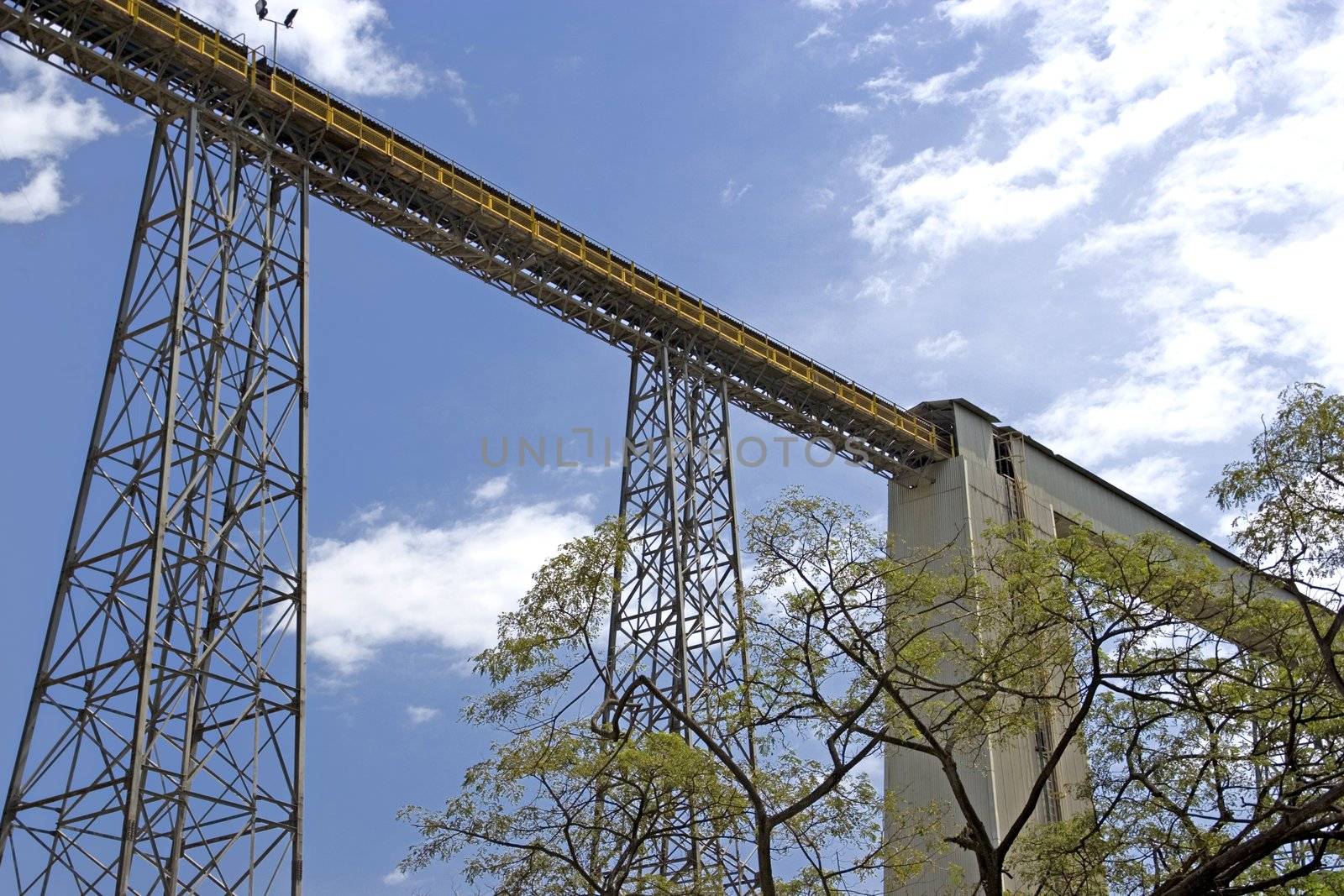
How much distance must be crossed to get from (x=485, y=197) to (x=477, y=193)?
0.48 ft

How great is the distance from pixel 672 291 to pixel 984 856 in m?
16.3

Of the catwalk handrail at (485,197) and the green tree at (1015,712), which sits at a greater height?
the catwalk handrail at (485,197)

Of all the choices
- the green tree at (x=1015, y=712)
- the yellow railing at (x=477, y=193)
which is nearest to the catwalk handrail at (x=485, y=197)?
the yellow railing at (x=477, y=193)

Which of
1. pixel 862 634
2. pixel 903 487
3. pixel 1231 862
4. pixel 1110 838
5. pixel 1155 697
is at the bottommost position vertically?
pixel 1231 862

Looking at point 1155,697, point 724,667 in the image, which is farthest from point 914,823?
point 724,667

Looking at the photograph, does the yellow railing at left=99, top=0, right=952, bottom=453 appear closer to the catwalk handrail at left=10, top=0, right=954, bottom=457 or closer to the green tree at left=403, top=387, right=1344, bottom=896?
the catwalk handrail at left=10, top=0, right=954, bottom=457

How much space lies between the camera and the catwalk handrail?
21672 mm

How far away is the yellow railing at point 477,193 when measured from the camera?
2169cm

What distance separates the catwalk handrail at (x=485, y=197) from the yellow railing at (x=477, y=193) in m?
0.01

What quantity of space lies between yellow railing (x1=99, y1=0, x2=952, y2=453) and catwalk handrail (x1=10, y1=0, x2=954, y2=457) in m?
0.01

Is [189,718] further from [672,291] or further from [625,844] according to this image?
[672,291]

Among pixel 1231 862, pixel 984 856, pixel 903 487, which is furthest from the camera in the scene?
pixel 903 487

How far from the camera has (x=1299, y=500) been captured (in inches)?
561

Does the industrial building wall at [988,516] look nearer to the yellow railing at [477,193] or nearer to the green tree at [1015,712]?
the yellow railing at [477,193]
